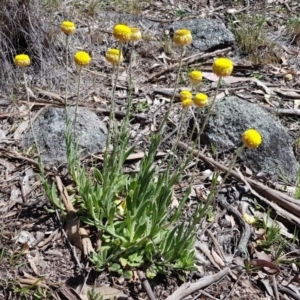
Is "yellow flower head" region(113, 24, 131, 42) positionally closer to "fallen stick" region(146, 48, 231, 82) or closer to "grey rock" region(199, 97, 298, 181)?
"grey rock" region(199, 97, 298, 181)

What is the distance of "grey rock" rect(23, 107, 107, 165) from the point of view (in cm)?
315

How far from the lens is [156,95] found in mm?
3898

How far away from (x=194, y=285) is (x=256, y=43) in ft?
8.70

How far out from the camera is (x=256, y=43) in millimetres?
4543

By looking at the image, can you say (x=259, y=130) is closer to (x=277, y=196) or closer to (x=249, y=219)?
(x=277, y=196)

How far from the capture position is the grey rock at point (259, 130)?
3291 mm

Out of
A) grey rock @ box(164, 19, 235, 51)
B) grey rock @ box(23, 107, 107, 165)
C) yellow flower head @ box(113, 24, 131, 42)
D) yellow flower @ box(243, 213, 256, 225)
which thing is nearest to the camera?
yellow flower head @ box(113, 24, 131, 42)

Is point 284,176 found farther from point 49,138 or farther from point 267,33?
point 267,33

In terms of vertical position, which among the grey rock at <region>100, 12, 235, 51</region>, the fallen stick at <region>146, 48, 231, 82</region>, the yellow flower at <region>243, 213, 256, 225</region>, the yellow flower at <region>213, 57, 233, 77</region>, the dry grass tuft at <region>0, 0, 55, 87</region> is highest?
the yellow flower at <region>213, 57, 233, 77</region>

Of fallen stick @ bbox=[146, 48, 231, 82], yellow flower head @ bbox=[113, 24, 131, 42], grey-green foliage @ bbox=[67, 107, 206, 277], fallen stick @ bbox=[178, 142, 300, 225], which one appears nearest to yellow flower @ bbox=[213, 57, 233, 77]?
yellow flower head @ bbox=[113, 24, 131, 42]

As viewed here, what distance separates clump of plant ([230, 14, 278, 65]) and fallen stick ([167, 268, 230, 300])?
2.33m

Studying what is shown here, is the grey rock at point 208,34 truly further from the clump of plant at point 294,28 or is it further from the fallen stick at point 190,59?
the clump of plant at point 294,28

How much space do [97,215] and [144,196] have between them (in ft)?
0.92

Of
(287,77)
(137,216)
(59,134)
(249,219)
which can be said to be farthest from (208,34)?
(137,216)
